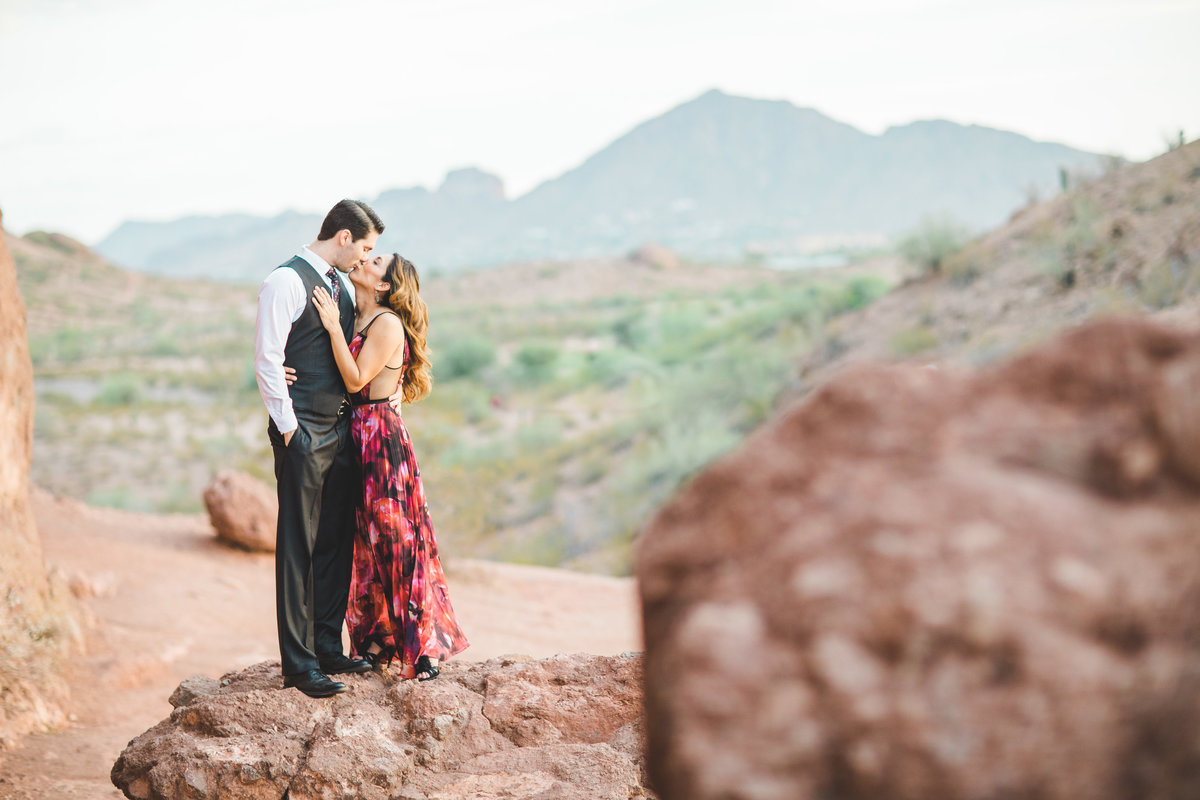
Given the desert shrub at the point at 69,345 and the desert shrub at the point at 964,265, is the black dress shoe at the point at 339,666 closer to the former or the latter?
the desert shrub at the point at 964,265

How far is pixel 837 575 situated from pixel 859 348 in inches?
621

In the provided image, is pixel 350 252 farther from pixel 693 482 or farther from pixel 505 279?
pixel 505 279

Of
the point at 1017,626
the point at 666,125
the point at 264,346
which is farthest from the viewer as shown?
the point at 666,125

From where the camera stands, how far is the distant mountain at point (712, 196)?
116438 millimetres

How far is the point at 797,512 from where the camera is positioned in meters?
1.53

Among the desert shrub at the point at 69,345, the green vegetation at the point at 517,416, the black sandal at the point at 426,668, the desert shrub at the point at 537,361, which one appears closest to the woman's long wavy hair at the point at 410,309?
the black sandal at the point at 426,668

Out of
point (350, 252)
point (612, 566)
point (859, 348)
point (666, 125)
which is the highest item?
point (666, 125)

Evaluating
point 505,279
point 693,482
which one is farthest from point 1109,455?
point 505,279

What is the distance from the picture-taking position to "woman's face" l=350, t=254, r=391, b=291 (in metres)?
4.08

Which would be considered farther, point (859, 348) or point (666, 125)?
point (666, 125)

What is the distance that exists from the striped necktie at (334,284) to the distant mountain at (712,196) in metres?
97.9

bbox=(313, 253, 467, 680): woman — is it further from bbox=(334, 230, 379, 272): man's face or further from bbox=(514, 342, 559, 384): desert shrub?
bbox=(514, 342, 559, 384): desert shrub

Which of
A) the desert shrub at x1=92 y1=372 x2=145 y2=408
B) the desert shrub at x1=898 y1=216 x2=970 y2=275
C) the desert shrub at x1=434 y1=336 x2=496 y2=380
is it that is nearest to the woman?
the desert shrub at x1=898 y1=216 x2=970 y2=275

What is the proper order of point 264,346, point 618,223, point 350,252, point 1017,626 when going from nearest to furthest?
point 1017,626 → point 264,346 → point 350,252 → point 618,223
